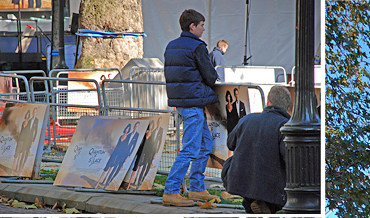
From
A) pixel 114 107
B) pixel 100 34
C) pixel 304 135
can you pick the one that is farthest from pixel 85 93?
pixel 304 135

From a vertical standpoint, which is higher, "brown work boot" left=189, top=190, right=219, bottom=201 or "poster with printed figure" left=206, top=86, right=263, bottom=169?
"poster with printed figure" left=206, top=86, right=263, bottom=169

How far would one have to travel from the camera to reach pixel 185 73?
20.8ft

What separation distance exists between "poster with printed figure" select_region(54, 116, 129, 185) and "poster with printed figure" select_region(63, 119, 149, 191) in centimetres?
5

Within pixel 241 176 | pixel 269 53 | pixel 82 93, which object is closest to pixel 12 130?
pixel 82 93

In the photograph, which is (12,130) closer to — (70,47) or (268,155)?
(268,155)

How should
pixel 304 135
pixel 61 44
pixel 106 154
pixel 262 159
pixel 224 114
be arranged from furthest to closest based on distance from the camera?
pixel 61 44 < pixel 106 154 < pixel 224 114 < pixel 262 159 < pixel 304 135

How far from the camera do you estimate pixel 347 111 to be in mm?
7004

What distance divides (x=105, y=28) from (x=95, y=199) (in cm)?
978

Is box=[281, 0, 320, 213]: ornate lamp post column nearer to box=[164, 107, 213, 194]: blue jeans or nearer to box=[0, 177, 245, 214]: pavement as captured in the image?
box=[0, 177, 245, 214]: pavement

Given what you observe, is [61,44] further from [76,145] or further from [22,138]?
[76,145]

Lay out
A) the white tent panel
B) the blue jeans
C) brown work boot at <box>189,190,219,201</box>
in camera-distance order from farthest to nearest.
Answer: the white tent panel → brown work boot at <box>189,190,219,201</box> → the blue jeans

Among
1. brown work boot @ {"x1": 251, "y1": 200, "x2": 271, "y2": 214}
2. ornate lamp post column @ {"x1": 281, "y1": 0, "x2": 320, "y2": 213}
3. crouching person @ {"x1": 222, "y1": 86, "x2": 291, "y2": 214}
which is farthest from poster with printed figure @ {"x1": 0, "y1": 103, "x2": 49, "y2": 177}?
ornate lamp post column @ {"x1": 281, "y1": 0, "x2": 320, "y2": 213}

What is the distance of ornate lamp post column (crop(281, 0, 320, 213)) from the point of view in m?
4.87

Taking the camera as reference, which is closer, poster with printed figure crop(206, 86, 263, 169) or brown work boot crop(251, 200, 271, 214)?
brown work boot crop(251, 200, 271, 214)
